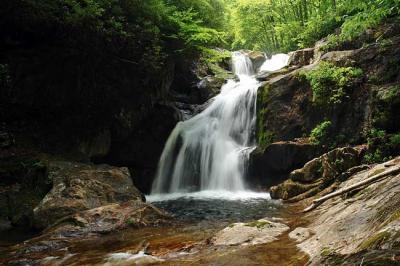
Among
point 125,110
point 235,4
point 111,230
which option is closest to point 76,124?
point 125,110

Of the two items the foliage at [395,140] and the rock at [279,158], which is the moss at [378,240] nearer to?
the foliage at [395,140]

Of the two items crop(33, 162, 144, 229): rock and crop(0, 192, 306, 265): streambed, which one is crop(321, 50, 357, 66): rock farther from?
crop(33, 162, 144, 229): rock

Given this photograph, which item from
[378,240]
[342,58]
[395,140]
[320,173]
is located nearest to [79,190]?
[320,173]

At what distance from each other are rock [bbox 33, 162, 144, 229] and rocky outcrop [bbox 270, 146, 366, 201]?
4722 millimetres

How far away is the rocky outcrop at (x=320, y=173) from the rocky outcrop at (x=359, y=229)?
7.91 ft

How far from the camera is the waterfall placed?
14680 millimetres

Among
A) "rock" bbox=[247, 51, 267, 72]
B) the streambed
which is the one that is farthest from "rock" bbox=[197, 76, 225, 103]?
the streambed

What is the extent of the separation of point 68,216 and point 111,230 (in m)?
1.22

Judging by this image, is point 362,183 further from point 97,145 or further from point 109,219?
point 97,145

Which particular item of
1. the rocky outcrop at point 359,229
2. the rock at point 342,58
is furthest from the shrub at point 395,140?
the rock at point 342,58

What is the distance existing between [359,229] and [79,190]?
7.48 m

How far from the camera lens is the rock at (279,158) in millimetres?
12586

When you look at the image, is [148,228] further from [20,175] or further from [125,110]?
[125,110]

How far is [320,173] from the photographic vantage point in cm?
1062
